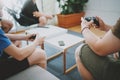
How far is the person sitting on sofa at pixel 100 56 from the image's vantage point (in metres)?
1.00

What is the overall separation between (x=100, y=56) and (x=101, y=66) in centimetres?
8

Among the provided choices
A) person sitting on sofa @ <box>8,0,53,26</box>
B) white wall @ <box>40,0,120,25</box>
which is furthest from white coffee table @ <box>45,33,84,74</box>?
white wall @ <box>40,0,120,25</box>

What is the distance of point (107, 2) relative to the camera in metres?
4.12

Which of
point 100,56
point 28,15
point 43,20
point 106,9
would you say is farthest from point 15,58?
point 106,9

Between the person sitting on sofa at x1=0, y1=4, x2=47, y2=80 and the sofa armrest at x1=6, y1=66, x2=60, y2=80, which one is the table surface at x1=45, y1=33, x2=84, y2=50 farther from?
the sofa armrest at x1=6, y1=66, x2=60, y2=80

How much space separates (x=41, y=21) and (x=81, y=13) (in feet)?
5.22

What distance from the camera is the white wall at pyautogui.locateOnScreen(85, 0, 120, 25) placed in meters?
4.02

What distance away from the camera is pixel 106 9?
4207 mm

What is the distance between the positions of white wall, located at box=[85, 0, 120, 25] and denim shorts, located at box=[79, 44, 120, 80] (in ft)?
10.0

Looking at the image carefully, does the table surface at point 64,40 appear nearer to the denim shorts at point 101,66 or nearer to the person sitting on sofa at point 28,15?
the denim shorts at point 101,66

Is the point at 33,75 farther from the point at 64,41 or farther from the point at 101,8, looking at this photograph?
the point at 101,8

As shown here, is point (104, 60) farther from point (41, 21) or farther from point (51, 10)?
point (51, 10)

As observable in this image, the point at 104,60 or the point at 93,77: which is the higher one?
the point at 104,60

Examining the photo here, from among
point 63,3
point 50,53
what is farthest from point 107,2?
point 50,53
